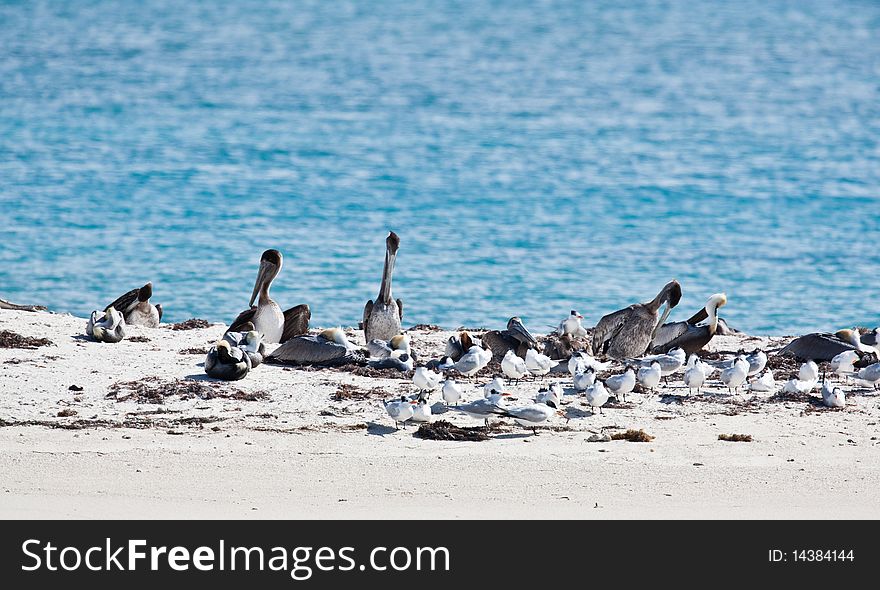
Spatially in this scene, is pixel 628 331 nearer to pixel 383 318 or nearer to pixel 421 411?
pixel 383 318

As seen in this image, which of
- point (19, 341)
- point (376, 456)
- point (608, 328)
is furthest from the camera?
point (608, 328)

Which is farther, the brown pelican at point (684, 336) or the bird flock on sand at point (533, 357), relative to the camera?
the brown pelican at point (684, 336)

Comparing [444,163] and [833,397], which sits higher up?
[444,163]

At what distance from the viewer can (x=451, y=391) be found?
7070mm

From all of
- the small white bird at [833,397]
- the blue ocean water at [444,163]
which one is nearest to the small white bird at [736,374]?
the small white bird at [833,397]

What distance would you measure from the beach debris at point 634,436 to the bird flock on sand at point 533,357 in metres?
0.38

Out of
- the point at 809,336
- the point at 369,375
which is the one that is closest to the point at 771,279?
the point at 809,336

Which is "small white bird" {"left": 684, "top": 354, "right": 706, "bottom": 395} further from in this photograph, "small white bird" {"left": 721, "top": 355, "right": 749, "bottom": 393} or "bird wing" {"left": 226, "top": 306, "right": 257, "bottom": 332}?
"bird wing" {"left": 226, "top": 306, "right": 257, "bottom": 332}

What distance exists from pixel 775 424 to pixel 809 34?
138 feet

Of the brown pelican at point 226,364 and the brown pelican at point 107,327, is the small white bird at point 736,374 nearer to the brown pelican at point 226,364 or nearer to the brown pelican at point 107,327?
the brown pelican at point 226,364

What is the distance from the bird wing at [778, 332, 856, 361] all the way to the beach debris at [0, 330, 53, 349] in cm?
524

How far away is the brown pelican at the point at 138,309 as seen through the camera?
10.2 metres

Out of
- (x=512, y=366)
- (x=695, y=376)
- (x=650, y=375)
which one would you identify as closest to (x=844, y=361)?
(x=695, y=376)

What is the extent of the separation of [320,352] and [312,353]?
56 millimetres
